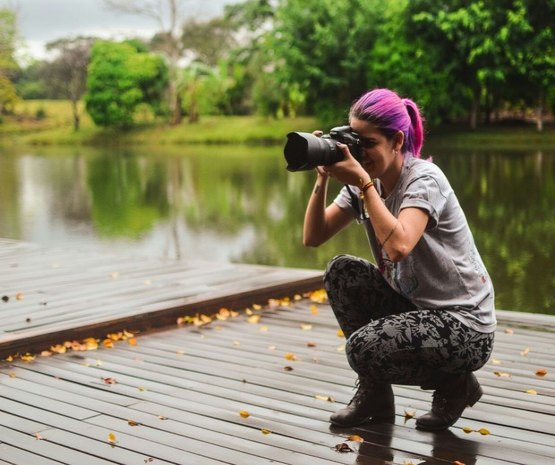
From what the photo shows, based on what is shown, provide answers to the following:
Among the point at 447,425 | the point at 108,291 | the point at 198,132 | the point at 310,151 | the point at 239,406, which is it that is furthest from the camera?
the point at 198,132

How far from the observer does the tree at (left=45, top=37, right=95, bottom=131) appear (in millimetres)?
52250

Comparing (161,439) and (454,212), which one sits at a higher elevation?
(454,212)

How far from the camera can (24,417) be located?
299cm

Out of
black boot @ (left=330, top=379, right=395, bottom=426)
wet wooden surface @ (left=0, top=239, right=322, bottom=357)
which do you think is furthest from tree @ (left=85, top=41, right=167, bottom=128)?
black boot @ (left=330, top=379, right=395, bottom=426)

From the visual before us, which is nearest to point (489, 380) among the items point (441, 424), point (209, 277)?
point (441, 424)

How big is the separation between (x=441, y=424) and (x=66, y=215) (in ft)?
40.6

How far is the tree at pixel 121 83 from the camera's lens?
42938mm

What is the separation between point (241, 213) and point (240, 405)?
35.9 feet

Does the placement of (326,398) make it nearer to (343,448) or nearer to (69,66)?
(343,448)

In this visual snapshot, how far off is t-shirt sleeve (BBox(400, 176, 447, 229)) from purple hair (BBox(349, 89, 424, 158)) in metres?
0.14

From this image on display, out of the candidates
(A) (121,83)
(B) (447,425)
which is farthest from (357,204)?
(A) (121,83)

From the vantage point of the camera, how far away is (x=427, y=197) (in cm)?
256

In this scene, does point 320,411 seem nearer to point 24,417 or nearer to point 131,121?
point 24,417

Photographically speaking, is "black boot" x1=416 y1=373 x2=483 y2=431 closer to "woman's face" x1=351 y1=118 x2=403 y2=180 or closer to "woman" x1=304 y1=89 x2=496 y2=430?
"woman" x1=304 y1=89 x2=496 y2=430
